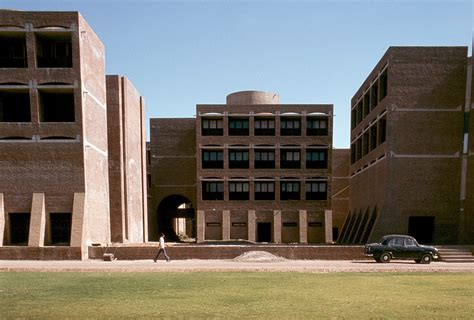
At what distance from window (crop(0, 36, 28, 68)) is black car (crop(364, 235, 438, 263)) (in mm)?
28153

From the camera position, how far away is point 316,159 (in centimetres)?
4125

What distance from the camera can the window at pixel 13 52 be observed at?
2480 cm

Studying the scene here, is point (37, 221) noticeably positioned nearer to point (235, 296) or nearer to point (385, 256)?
point (235, 296)

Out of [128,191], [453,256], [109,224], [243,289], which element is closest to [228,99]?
[128,191]

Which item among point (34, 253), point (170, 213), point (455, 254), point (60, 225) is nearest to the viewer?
point (34, 253)

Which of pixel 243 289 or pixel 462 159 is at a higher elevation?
pixel 462 159

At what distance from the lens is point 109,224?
2873 centimetres

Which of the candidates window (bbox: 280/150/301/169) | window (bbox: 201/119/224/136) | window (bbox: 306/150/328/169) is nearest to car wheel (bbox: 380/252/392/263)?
window (bbox: 306/150/328/169)

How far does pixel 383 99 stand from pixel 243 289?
2525 cm

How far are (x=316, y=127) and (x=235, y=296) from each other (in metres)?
34.4

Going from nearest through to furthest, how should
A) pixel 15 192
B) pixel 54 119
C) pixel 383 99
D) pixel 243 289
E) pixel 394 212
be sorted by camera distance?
pixel 243 289
pixel 15 192
pixel 54 119
pixel 394 212
pixel 383 99

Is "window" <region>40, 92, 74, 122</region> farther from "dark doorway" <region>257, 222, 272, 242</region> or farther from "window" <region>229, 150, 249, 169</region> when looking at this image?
"dark doorway" <region>257, 222, 272, 242</region>

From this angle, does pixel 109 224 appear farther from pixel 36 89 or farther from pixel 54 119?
pixel 36 89

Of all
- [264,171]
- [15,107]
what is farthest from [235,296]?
[264,171]
